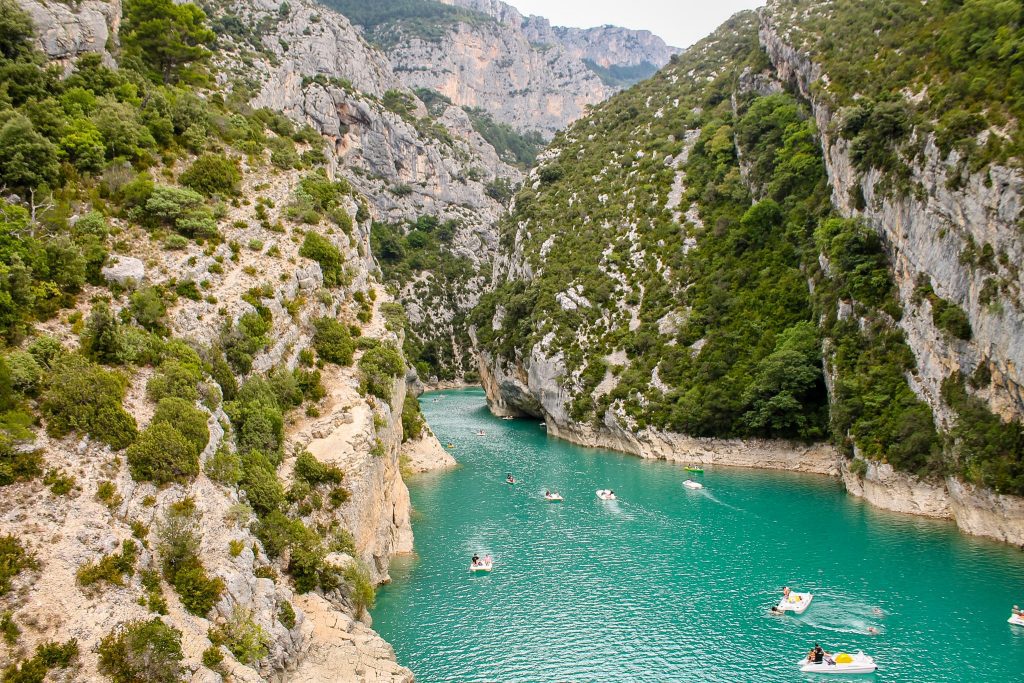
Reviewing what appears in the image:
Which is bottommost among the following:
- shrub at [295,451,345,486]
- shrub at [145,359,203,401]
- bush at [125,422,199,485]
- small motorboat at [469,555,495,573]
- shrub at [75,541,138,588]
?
small motorboat at [469,555,495,573]

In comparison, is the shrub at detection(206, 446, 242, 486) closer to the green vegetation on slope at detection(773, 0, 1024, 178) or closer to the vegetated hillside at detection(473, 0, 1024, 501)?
the vegetated hillside at detection(473, 0, 1024, 501)

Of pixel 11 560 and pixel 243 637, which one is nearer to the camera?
pixel 11 560

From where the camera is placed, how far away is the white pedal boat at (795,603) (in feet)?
95.6

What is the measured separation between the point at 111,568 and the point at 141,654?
2.85 metres

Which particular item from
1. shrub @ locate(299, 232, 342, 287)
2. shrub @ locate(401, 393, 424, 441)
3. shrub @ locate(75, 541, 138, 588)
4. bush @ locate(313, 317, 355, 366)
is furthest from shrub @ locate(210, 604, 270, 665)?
shrub @ locate(401, 393, 424, 441)

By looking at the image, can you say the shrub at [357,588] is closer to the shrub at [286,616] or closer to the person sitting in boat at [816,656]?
the shrub at [286,616]

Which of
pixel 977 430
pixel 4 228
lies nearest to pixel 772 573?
pixel 977 430

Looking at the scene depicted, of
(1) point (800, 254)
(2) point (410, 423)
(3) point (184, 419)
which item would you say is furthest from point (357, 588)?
(1) point (800, 254)

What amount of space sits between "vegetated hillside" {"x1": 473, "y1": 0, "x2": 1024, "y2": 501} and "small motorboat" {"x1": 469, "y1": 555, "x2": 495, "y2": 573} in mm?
28466

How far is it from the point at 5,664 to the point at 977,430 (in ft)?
147

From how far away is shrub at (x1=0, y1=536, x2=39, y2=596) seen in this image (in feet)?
51.7

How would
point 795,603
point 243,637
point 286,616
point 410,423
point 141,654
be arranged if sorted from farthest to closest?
point 410,423 < point 795,603 < point 286,616 < point 243,637 < point 141,654

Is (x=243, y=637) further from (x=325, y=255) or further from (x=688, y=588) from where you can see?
(x=325, y=255)

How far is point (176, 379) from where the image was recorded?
24484 millimetres
